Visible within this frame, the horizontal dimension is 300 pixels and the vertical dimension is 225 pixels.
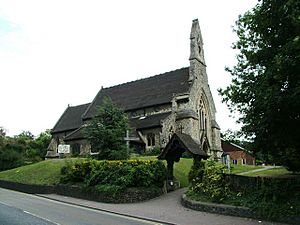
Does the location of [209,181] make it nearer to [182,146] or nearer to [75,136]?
[182,146]

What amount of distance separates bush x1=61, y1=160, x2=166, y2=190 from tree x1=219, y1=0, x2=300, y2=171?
705 cm

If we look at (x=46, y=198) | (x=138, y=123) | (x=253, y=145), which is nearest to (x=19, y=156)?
(x=138, y=123)

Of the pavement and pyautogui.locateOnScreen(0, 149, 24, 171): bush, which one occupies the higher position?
pyautogui.locateOnScreen(0, 149, 24, 171): bush

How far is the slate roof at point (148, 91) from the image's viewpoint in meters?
45.1

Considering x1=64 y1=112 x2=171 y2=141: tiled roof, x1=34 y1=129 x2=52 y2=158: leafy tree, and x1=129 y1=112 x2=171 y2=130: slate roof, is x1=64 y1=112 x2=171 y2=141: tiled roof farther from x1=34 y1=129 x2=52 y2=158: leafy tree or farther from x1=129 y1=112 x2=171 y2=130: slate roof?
x1=34 y1=129 x2=52 y2=158: leafy tree

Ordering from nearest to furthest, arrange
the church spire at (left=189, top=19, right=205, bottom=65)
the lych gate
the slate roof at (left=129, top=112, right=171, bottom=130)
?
the lych gate < the slate roof at (left=129, top=112, right=171, bottom=130) < the church spire at (left=189, top=19, right=205, bottom=65)

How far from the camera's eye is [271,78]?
522 inches

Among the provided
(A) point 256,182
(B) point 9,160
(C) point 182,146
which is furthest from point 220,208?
(B) point 9,160

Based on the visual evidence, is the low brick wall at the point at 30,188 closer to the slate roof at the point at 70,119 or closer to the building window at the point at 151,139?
the building window at the point at 151,139

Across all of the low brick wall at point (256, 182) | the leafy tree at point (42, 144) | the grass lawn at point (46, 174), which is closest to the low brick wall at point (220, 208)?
the low brick wall at point (256, 182)

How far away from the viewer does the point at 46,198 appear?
2403 cm

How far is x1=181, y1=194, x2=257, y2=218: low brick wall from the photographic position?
14.3 meters

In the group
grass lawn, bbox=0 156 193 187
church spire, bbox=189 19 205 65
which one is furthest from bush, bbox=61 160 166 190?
church spire, bbox=189 19 205 65

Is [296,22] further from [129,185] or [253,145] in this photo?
[129,185]
